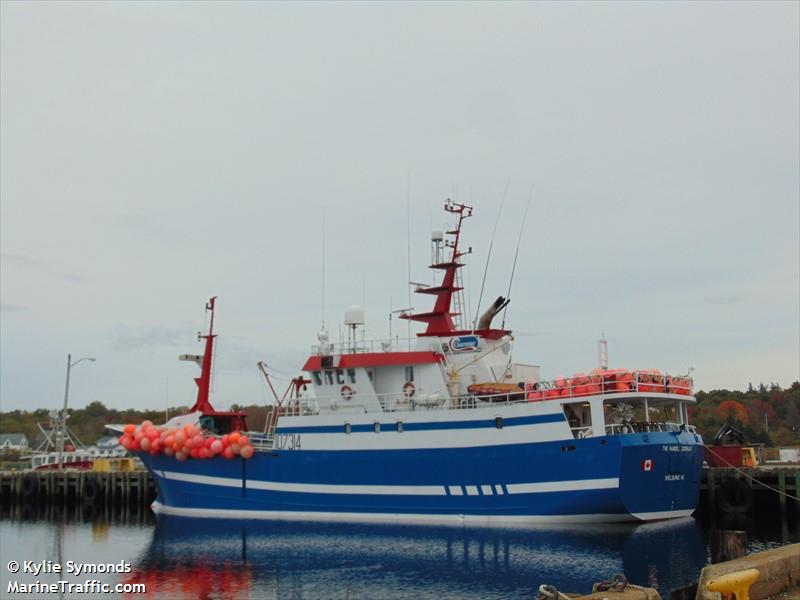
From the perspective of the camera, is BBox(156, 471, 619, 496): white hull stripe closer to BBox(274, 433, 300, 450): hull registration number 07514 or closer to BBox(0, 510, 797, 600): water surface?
BBox(0, 510, 797, 600): water surface

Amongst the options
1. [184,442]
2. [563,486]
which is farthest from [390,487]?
[184,442]

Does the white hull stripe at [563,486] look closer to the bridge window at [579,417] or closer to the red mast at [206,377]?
the bridge window at [579,417]

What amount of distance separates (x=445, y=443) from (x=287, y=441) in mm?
6237

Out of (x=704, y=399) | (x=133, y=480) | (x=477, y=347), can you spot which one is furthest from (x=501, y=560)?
(x=704, y=399)

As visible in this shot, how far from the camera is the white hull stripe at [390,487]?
2270 centimetres

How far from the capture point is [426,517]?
24922 mm

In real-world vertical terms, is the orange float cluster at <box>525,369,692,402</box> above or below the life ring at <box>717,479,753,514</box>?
above

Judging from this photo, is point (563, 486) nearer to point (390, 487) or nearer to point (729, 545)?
point (390, 487)

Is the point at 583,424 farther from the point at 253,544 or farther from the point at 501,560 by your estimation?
the point at 253,544

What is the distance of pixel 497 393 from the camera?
25.1 metres

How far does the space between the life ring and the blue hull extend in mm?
3628

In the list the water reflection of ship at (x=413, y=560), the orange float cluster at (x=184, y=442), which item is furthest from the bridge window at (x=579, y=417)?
the orange float cluster at (x=184, y=442)

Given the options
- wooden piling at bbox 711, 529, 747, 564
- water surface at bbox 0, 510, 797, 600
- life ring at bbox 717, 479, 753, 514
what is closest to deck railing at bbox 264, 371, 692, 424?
water surface at bbox 0, 510, 797, 600

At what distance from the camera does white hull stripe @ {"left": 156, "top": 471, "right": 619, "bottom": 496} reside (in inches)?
894
